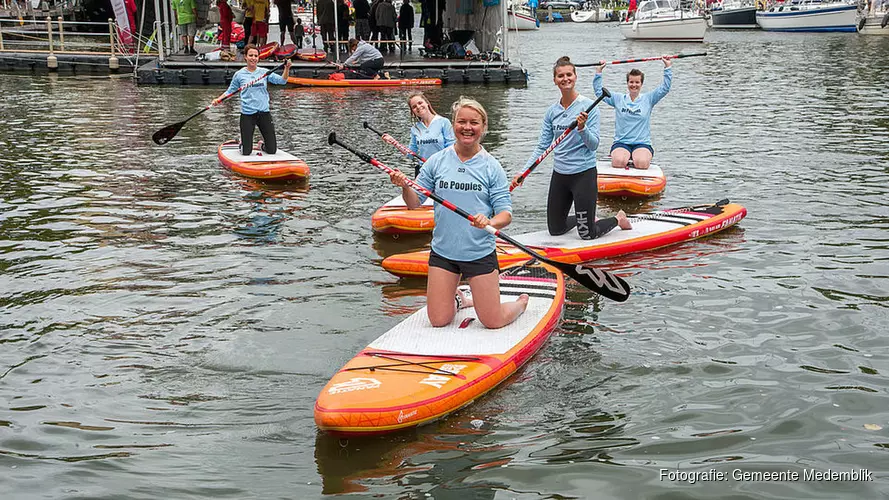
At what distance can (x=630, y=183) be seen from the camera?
13.3 meters

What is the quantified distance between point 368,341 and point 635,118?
704 cm

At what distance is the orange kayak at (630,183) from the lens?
13.3m

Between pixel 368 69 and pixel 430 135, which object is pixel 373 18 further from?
pixel 430 135

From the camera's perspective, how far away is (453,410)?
667cm

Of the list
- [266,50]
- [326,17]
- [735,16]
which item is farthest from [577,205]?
[735,16]

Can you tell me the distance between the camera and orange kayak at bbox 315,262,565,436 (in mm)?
6266

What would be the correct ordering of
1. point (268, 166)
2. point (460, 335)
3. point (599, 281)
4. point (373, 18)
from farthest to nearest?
1. point (373, 18)
2. point (268, 166)
3. point (599, 281)
4. point (460, 335)

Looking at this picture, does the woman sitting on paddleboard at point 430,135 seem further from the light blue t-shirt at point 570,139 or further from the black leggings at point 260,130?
the black leggings at point 260,130

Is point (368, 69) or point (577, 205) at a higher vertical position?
point (368, 69)

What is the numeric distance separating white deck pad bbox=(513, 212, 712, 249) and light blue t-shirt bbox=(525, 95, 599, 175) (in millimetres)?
798

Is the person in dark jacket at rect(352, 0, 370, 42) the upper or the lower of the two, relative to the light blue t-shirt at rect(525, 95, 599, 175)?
upper

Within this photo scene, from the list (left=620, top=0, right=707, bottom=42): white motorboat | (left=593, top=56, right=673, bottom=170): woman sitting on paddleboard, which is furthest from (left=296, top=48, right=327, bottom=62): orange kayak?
(left=620, top=0, right=707, bottom=42): white motorboat

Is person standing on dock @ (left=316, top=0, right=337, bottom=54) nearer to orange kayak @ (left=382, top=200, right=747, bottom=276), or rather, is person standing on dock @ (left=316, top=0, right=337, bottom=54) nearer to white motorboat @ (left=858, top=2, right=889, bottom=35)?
orange kayak @ (left=382, top=200, right=747, bottom=276)

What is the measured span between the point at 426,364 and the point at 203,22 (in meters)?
28.0
